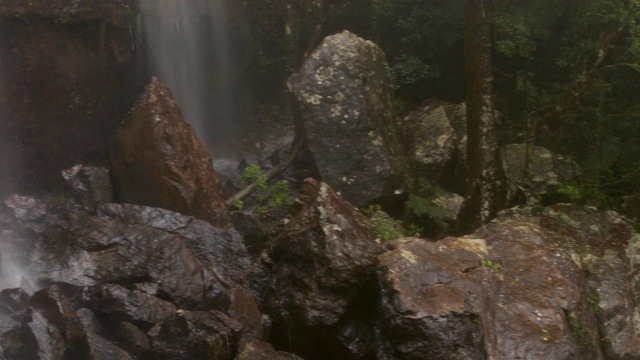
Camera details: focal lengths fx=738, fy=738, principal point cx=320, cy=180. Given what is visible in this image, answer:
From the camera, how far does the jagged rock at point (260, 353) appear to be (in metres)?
5.46

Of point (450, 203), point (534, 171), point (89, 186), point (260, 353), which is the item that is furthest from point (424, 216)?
point (89, 186)

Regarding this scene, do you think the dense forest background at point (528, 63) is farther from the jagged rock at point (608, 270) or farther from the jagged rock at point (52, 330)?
the jagged rock at point (52, 330)

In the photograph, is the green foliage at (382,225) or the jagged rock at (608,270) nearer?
the jagged rock at (608,270)

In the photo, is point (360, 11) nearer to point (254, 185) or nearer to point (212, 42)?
point (212, 42)

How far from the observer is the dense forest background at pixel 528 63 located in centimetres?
859

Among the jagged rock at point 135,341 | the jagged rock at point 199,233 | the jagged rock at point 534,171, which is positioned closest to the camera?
the jagged rock at point 135,341

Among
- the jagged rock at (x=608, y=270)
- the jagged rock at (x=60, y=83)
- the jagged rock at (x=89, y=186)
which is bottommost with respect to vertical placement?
the jagged rock at (x=608, y=270)

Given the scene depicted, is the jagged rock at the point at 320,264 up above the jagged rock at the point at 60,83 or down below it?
below

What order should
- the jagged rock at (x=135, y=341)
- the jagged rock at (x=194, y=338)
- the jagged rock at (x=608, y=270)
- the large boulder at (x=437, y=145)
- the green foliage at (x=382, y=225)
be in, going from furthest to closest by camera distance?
the large boulder at (x=437, y=145), the green foliage at (x=382, y=225), the jagged rock at (x=608, y=270), the jagged rock at (x=135, y=341), the jagged rock at (x=194, y=338)

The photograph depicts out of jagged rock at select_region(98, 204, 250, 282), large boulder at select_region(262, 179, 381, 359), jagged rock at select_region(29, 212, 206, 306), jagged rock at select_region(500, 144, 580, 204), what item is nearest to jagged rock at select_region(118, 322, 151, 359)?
jagged rock at select_region(29, 212, 206, 306)

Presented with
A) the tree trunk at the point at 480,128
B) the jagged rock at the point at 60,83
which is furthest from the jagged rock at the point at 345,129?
the jagged rock at the point at 60,83

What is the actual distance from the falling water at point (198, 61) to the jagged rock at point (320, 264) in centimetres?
425

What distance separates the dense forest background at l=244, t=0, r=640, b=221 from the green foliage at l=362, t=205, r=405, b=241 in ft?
6.36

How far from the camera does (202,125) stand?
10.6 meters
